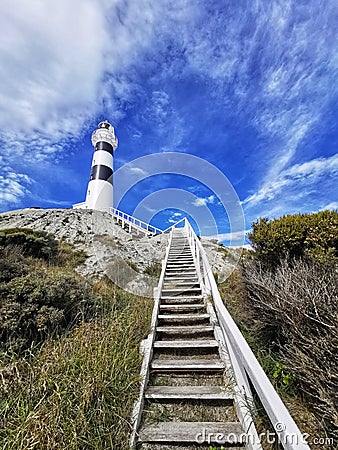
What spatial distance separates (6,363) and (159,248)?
29.4 ft

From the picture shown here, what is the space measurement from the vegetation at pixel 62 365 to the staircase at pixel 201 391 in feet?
0.75

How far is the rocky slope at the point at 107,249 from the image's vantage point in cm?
760

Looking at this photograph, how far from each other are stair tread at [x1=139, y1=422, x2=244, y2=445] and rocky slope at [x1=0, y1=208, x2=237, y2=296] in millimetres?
3748

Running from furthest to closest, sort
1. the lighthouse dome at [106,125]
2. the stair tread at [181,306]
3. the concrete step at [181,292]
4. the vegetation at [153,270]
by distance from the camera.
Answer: the lighthouse dome at [106,125] < the vegetation at [153,270] < the concrete step at [181,292] < the stair tread at [181,306]

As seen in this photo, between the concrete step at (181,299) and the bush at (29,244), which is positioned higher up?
the bush at (29,244)

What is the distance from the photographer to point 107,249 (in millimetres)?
9828

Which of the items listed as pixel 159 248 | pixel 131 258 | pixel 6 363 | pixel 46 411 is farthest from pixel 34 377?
pixel 159 248

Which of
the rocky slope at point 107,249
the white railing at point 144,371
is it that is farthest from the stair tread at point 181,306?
the rocky slope at point 107,249

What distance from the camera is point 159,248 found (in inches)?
463

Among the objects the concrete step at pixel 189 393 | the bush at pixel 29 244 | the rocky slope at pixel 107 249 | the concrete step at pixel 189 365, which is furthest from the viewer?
the bush at pixel 29 244

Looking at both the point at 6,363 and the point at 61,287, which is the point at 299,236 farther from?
the point at 6,363

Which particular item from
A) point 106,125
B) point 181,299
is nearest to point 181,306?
point 181,299

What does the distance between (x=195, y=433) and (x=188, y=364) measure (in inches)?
37.9

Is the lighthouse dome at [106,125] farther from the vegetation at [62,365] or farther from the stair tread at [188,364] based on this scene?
the stair tread at [188,364]
